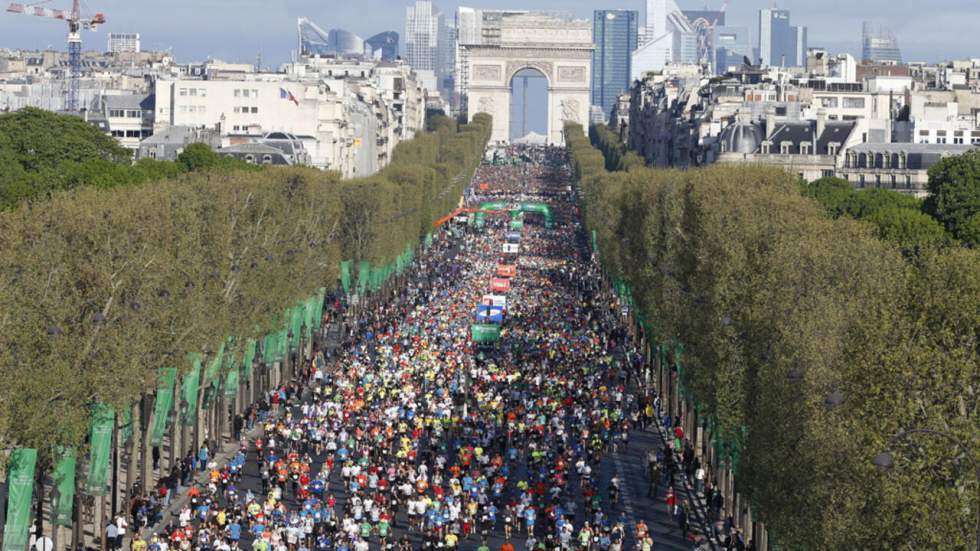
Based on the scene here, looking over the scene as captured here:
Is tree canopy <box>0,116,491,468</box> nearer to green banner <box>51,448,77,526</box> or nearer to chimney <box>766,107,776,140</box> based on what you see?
green banner <box>51,448,77,526</box>

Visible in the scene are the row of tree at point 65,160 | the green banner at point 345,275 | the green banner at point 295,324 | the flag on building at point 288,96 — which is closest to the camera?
the green banner at point 295,324

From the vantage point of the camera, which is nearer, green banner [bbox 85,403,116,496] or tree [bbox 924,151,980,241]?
green banner [bbox 85,403,116,496]

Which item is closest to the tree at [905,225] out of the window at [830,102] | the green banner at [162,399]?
the green banner at [162,399]

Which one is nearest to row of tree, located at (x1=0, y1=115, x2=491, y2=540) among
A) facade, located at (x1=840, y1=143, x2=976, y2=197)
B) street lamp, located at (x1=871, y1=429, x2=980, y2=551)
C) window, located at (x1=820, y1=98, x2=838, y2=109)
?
street lamp, located at (x1=871, y1=429, x2=980, y2=551)

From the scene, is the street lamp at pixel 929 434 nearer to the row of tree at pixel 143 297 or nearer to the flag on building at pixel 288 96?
the row of tree at pixel 143 297

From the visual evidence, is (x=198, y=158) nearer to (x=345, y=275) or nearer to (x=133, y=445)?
(x=345, y=275)

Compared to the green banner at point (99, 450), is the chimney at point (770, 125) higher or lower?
higher

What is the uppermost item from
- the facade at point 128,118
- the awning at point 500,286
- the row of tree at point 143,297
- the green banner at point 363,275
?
the facade at point 128,118
